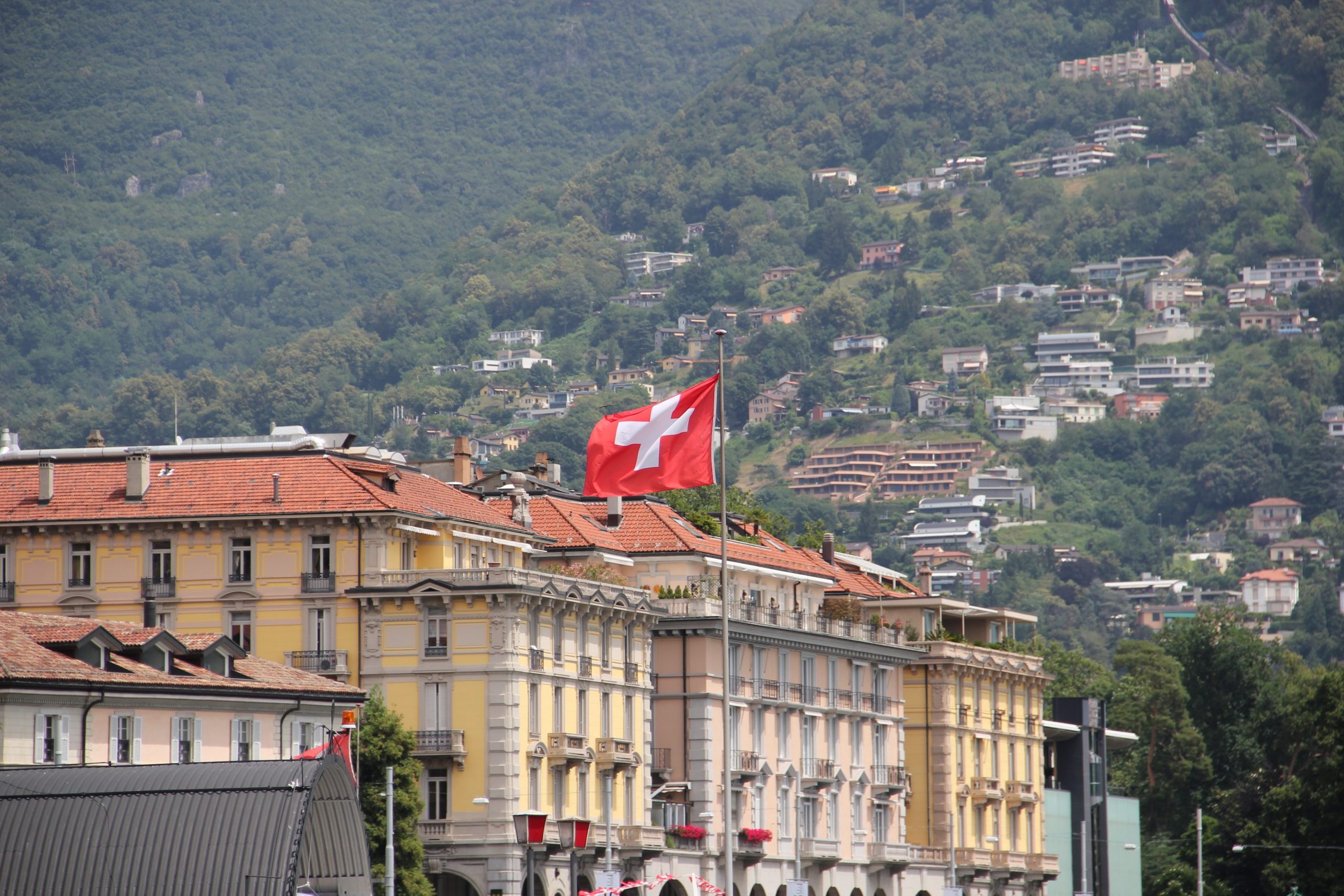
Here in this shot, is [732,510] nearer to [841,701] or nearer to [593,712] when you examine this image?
[841,701]

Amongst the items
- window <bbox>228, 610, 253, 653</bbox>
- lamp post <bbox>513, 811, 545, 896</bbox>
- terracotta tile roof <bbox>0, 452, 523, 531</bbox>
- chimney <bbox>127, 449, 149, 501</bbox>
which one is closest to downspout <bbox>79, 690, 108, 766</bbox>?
lamp post <bbox>513, 811, 545, 896</bbox>

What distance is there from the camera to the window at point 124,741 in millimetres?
83062

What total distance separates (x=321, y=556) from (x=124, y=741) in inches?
765

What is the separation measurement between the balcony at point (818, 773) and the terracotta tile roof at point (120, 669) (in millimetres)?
31416

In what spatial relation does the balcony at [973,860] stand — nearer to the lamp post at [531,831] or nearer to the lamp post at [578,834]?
the lamp post at [578,834]

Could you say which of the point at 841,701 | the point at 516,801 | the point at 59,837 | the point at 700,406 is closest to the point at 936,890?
the point at 841,701

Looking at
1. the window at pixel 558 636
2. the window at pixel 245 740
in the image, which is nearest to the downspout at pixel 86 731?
the window at pixel 245 740

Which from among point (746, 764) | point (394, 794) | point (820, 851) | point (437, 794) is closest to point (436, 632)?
point (437, 794)

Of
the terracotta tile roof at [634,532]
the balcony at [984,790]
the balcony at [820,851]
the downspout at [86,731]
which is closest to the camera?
the downspout at [86,731]

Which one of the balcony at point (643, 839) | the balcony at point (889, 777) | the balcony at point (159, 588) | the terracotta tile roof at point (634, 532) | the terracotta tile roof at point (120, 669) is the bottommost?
the balcony at point (643, 839)

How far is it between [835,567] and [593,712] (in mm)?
37028

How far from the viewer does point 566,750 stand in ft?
336

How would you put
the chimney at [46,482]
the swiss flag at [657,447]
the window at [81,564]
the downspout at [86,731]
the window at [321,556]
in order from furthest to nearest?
the chimney at [46,482] → the window at [81,564] → the window at [321,556] → the downspout at [86,731] → the swiss flag at [657,447]

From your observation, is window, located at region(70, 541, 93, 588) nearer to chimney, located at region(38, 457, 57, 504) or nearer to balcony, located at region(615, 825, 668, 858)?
chimney, located at region(38, 457, 57, 504)
